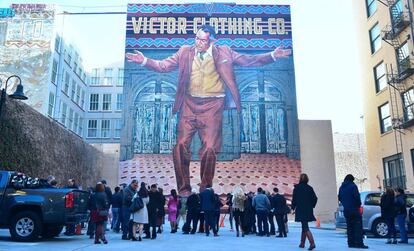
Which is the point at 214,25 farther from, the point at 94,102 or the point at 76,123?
the point at 76,123

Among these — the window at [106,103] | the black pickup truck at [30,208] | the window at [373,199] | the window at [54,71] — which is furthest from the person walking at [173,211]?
the window at [106,103]

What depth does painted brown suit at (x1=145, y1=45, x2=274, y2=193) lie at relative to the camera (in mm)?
29016

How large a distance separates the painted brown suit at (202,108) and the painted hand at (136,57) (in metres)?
0.64

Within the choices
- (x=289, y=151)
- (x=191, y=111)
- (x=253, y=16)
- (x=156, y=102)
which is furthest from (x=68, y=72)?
(x=289, y=151)

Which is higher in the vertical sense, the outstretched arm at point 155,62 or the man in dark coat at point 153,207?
the outstretched arm at point 155,62

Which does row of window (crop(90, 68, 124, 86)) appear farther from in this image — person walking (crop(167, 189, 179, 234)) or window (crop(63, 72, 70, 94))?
person walking (crop(167, 189, 179, 234))

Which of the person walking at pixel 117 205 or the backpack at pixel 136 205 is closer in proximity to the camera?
the backpack at pixel 136 205

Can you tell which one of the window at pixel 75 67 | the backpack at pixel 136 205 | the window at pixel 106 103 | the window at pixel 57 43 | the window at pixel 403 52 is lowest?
the backpack at pixel 136 205

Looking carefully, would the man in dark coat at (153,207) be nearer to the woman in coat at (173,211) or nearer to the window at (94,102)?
the woman in coat at (173,211)

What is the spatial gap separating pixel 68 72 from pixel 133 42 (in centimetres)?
715

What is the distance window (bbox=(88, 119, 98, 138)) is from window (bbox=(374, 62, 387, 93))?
2594 cm

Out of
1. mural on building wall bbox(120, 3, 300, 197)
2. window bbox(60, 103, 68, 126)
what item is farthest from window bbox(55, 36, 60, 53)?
mural on building wall bbox(120, 3, 300, 197)

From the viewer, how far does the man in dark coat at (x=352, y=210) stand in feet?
30.0

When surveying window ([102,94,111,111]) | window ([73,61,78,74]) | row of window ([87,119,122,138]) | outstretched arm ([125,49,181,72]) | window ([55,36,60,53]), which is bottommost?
row of window ([87,119,122,138])
